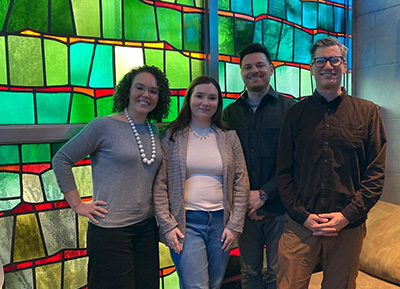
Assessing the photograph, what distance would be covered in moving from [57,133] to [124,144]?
0.51 meters

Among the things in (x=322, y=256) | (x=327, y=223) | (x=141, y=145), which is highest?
(x=141, y=145)

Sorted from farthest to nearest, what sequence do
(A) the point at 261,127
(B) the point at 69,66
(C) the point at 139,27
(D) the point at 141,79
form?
(C) the point at 139,27 < (B) the point at 69,66 < (A) the point at 261,127 < (D) the point at 141,79

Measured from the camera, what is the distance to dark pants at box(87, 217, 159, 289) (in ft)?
4.78

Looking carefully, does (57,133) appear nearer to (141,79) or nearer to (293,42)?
(141,79)

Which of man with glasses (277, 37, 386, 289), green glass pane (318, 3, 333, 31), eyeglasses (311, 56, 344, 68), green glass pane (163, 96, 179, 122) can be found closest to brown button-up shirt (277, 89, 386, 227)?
man with glasses (277, 37, 386, 289)

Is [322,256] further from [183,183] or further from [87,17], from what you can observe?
[87,17]

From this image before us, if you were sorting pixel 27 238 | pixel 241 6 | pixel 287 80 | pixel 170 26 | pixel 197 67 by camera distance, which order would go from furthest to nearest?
pixel 287 80 < pixel 241 6 < pixel 197 67 < pixel 170 26 < pixel 27 238

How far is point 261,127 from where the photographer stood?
1753 millimetres

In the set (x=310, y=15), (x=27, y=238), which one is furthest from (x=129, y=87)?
(x=310, y=15)

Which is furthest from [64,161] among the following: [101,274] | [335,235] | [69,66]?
[335,235]

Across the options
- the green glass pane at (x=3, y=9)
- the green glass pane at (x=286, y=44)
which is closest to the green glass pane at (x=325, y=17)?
the green glass pane at (x=286, y=44)

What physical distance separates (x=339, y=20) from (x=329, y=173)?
1993mm

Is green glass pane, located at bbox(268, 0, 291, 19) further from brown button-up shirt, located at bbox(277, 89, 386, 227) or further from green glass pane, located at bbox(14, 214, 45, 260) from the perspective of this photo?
green glass pane, located at bbox(14, 214, 45, 260)

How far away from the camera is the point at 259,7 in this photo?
8.14 feet
